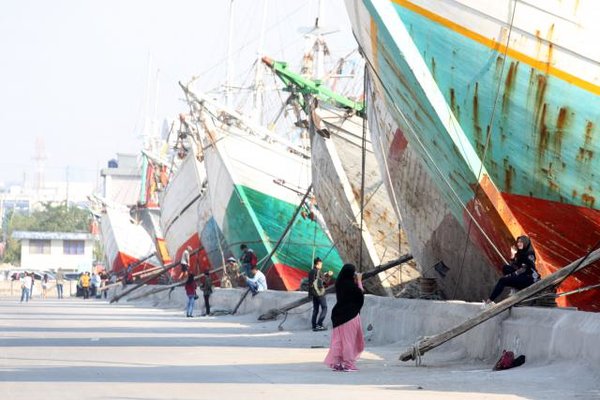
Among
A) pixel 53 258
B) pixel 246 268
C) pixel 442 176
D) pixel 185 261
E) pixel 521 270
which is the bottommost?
pixel 521 270

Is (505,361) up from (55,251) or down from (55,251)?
down

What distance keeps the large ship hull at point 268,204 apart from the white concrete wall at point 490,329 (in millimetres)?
10314

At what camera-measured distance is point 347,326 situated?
13.1 metres

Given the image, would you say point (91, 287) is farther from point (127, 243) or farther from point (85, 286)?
point (127, 243)

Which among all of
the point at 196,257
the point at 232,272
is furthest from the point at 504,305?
the point at 196,257

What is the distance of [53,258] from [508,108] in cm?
10262

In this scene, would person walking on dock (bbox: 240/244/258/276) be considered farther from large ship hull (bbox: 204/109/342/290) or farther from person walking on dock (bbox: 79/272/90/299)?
person walking on dock (bbox: 79/272/90/299)

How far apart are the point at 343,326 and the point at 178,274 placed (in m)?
37.2

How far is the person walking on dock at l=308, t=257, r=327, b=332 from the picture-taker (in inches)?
794

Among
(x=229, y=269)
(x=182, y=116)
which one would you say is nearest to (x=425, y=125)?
(x=229, y=269)

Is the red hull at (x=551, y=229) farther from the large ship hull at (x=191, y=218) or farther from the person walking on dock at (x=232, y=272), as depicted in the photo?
the large ship hull at (x=191, y=218)

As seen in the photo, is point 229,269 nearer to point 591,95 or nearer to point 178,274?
point 178,274

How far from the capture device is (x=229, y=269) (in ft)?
117

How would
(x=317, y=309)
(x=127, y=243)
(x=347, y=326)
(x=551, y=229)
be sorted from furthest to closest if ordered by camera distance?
(x=127, y=243) < (x=317, y=309) < (x=551, y=229) < (x=347, y=326)
